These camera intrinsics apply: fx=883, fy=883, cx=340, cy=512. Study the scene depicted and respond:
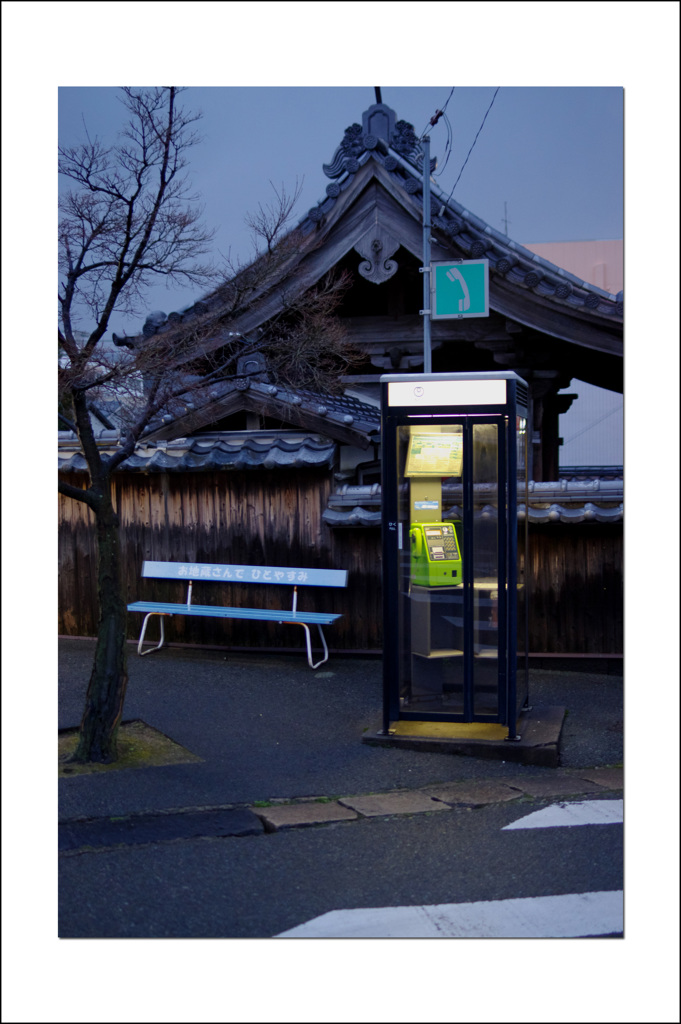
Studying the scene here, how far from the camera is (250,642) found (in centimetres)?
900

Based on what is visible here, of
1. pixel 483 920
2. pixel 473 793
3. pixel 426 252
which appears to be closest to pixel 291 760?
pixel 473 793

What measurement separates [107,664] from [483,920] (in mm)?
→ 3036

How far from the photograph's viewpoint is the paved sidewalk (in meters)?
5.01

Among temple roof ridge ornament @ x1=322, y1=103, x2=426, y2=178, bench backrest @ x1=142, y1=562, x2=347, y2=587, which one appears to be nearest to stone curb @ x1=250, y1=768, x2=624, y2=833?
bench backrest @ x1=142, y1=562, x2=347, y2=587

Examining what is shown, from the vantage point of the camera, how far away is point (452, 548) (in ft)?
20.6

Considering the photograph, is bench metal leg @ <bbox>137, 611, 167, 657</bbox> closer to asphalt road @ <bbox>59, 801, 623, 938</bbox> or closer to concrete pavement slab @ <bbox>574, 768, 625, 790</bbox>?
asphalt road @ <bbox>59, 801, 623, 938</bbox>

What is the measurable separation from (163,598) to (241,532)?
1.12 m

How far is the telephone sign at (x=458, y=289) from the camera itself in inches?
312

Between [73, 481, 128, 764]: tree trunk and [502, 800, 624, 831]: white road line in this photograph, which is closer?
[502, 800, 624, 831]: white road line

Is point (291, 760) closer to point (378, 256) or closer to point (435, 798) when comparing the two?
point (435, 798)

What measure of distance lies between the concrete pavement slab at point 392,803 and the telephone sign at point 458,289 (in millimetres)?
4423

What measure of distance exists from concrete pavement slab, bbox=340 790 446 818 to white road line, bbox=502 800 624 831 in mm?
499

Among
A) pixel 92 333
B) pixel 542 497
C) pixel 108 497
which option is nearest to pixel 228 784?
pixel 108 497

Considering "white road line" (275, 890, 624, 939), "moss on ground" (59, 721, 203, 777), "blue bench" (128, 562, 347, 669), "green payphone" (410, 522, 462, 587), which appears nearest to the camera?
"white road line" (275, 890, 624, 939)
